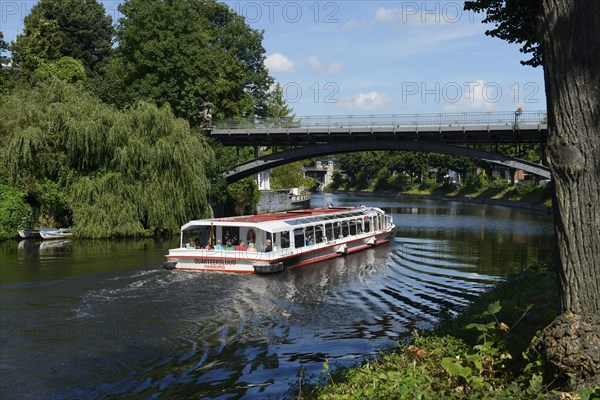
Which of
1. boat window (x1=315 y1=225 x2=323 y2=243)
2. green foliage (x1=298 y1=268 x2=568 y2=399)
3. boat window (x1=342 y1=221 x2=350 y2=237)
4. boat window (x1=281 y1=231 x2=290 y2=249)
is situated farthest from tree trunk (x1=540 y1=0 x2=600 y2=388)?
boat window (x1=342 y1=221 x2=350 y2=237)

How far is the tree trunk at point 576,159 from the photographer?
6.48 metres

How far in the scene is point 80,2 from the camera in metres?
84.1

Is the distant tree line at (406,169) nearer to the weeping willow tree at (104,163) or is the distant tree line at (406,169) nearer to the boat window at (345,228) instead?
the boat window at (345,228)

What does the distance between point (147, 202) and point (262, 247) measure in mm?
11410

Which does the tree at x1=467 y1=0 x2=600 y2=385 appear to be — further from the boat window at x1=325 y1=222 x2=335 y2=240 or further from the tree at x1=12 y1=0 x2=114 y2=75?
the tree at x1=12 y1=0 x2=114 y2=75

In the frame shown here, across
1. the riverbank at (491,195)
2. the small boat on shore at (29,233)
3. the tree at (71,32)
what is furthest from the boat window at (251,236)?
the tree at (71,32)

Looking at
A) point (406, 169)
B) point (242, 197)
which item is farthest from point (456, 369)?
point (406, 169)

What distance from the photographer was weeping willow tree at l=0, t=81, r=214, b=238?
35.8 meters

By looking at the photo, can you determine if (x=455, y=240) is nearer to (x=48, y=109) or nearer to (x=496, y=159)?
(x=496, y=159)

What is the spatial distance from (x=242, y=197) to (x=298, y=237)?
98.4 feet

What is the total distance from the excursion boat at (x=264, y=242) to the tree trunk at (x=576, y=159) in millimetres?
19394

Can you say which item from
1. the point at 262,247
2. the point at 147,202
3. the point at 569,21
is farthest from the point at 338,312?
the point at 147,202

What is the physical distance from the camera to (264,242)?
91.5ft

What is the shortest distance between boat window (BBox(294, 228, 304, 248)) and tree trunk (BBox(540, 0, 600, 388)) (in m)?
22.8
